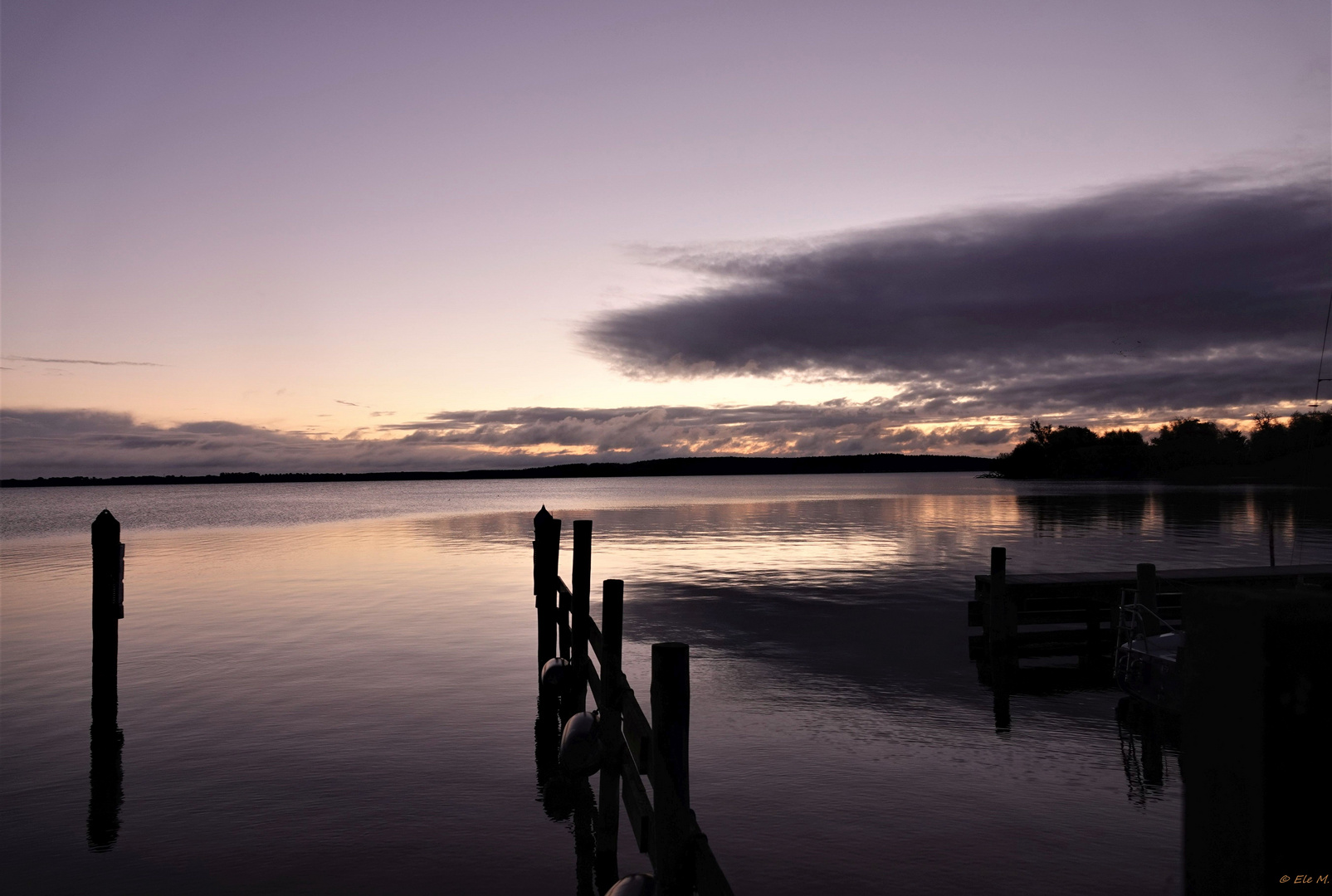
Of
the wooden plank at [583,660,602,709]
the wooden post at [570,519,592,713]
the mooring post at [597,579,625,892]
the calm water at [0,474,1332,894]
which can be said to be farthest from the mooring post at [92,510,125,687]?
the mooring post at [597,579,625,892]

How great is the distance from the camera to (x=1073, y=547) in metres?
49.3

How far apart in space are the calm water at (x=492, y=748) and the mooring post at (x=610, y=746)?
31 centimetres

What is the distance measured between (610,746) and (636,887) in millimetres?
3241

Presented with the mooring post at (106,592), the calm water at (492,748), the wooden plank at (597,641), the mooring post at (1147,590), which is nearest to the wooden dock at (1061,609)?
the mooring post at (1147,590)

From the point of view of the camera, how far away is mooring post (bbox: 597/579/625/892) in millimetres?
10102

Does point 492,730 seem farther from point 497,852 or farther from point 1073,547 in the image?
point 1073,547

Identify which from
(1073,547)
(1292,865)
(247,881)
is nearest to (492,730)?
(247,881)

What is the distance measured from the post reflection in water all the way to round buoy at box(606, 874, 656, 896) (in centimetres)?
315

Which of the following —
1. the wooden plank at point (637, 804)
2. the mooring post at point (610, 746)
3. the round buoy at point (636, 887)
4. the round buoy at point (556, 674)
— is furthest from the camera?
the round buoy at point (556, 674)

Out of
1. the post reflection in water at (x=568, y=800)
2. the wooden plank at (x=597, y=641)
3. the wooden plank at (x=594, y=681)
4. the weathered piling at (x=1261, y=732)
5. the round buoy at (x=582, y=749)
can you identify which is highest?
the weathered piling at (x=1261, y=732)

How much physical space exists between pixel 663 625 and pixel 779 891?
16838mm

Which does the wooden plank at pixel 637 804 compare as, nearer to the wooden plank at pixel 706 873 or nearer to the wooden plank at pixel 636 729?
the wooden plank at pixel 636 729

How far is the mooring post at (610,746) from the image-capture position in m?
10.1

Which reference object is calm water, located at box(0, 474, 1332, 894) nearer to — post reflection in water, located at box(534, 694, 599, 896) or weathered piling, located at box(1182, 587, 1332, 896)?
post reflection in water, located at box(534, 694, 599, 896)
